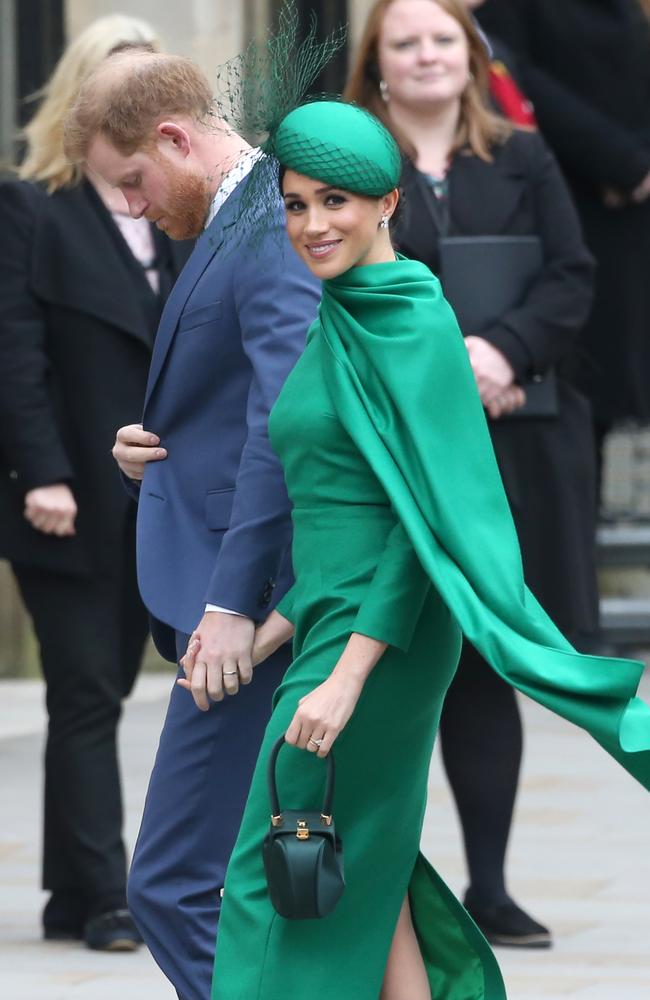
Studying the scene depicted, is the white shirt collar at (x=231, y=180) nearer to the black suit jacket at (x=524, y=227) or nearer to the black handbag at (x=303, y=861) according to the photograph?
the black handbag at (x=303, y=861)

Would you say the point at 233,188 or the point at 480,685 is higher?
the point at 233,188

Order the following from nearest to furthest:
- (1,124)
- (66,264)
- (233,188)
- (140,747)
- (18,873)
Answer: (233,188) < (66,264) < (18,873) < (140,747) < (1,124)

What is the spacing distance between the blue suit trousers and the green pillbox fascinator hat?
0.79 meters

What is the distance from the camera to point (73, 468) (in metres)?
5.28

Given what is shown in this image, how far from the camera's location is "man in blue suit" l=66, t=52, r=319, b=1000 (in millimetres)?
3697

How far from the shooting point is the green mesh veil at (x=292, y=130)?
3.36 m

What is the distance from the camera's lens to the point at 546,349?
17.3ft

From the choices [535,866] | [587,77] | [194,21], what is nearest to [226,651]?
[535,866]

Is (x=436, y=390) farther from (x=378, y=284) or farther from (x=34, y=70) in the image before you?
(x=34, y=70)

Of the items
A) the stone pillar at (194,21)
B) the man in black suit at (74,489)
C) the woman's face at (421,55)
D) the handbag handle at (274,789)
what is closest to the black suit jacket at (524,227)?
the woman's face at (421,55)

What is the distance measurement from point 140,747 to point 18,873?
5.64 ft

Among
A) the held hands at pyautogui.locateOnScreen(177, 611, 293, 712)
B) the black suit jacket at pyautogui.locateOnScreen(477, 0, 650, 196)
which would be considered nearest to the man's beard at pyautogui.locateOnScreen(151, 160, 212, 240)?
the held hands at pyautogui.locateOnScreen(177, 611, 293, 712)

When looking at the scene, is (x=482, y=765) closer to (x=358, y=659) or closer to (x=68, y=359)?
(x=68, y=359)

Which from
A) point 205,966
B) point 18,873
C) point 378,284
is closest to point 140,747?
point 18,873
